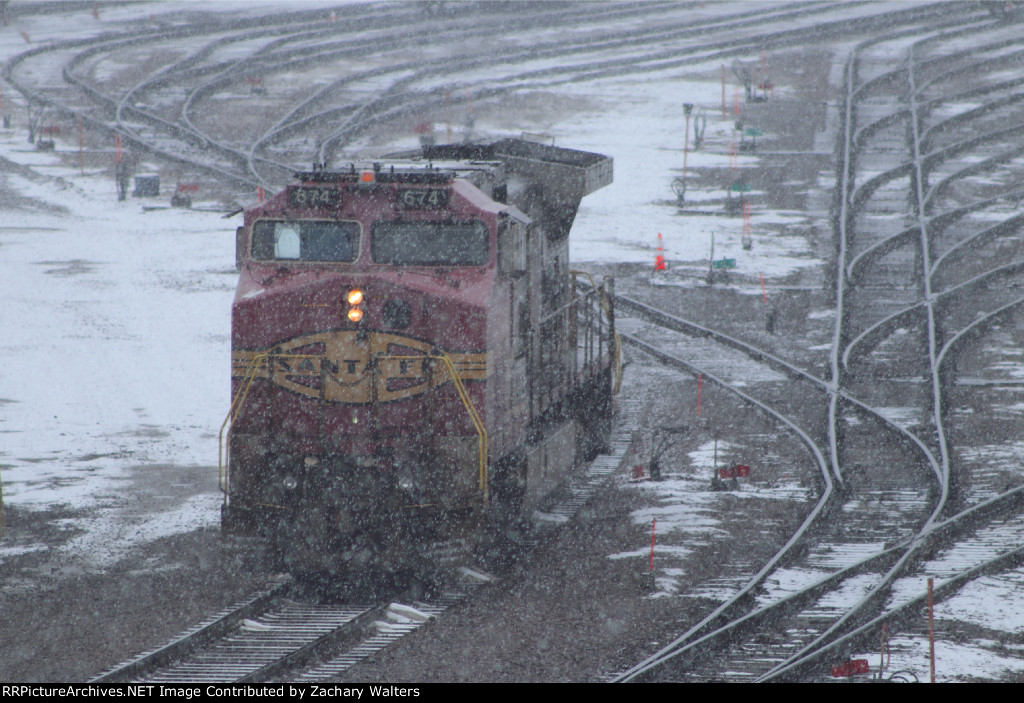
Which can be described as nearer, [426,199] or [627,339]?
[426,199]

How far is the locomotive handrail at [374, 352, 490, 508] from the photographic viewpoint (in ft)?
39.1

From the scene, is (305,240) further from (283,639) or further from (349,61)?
(349,61)

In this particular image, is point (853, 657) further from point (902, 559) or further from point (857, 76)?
point (857, 76)

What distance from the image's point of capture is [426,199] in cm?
1210

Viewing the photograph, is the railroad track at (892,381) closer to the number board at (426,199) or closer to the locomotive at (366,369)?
the locomotive at (366,369)

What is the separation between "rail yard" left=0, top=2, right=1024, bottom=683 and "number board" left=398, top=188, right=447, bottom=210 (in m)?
0.47

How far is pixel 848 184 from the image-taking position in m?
32.5

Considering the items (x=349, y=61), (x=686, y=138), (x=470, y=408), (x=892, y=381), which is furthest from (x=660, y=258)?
(x=349, y=61)

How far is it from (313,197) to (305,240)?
37 centimetres

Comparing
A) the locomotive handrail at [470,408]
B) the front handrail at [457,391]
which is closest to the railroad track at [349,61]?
the front handrail at [457,391]

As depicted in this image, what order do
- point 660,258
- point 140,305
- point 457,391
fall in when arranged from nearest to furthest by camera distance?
1. point 457,391
2. point 140,305
3. point 660,258

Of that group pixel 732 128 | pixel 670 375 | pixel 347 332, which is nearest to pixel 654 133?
pixel 732 128

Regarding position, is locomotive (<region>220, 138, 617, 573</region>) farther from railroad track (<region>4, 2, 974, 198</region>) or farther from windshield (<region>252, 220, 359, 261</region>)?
railroad track (<region>4, 2, 974, 198</region>)

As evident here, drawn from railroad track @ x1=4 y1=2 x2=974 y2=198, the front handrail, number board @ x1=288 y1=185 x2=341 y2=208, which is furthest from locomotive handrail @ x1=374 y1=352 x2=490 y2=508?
railroad track @ x1=4 y1=2 x2=974 y2=198
